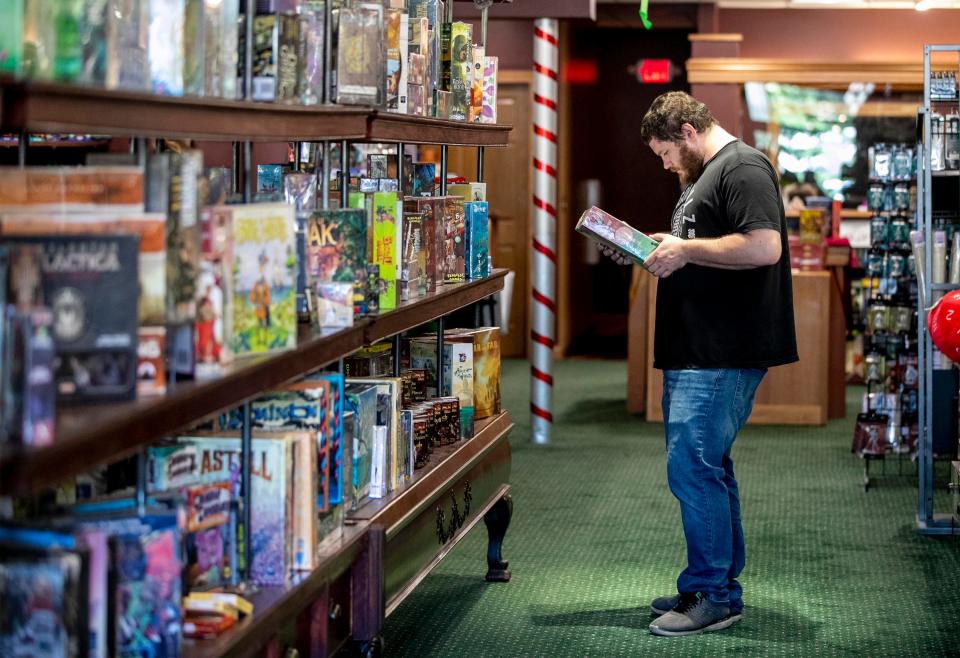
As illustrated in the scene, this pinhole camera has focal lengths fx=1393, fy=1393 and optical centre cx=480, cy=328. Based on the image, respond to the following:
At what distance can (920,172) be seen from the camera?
5.70 meters

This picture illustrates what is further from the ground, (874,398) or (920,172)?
(920,172)

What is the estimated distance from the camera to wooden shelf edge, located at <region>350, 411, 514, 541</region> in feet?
11.2

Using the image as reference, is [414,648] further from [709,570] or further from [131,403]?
[131,403]

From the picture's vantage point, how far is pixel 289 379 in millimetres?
2684

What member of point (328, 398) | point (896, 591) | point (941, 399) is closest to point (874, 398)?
point (941, 399)

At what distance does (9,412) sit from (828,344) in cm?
727

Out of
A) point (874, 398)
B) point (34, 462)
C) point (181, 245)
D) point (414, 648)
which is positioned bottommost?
point (414, 648)

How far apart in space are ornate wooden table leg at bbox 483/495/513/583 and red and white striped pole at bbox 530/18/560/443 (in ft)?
9.72

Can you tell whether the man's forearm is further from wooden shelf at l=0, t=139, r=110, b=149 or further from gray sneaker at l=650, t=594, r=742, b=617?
wooden shelf at l=0, t=139, r=110, b=149

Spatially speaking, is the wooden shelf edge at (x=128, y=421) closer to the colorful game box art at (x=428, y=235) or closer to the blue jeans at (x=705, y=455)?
the colorful game box art at (x=428, y=235)

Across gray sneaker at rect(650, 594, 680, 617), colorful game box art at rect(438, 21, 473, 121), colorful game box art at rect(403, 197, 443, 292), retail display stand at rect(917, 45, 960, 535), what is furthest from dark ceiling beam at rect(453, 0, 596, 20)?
gray sneaker at rect(650, 594, 680, 617)

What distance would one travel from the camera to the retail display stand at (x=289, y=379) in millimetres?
1892

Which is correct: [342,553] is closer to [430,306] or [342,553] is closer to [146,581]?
[146,581]

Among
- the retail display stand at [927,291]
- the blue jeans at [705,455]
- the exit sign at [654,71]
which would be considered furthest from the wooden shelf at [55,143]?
the exit sign at [654,71]
